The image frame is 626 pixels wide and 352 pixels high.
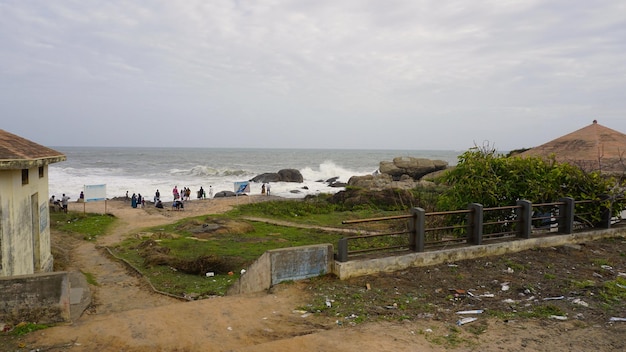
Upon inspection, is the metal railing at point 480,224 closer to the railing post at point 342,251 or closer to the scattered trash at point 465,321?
the railing post at point 342,251

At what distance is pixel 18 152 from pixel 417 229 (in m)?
8.50

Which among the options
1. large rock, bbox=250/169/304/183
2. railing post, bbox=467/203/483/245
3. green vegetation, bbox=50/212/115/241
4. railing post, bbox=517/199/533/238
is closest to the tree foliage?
railing post, bbox=517/199/533/238

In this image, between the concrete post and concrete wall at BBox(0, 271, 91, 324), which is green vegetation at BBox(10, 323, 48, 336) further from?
the concrete post

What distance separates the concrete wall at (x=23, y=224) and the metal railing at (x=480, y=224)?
667 centimetres

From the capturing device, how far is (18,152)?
9.05 metres

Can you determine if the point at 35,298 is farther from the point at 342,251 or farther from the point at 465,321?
the point at 465,321

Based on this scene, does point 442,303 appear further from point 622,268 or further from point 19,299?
point 19,299

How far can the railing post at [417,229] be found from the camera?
8000mm

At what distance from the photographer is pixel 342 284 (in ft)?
23.6

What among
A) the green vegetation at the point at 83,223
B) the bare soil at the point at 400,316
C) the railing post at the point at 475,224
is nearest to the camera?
the bare soil at the point at 400,316

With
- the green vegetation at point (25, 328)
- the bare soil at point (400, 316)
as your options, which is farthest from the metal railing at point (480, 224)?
the green vegetation at point (25, 328)

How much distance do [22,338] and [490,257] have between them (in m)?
8.11

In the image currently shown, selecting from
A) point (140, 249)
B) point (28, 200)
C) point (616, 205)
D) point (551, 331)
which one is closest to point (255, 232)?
point (140, 249)

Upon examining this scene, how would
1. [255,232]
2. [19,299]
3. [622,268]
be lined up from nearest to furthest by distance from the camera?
1. [19,299]
2. [622,268]
3. [255,232]
